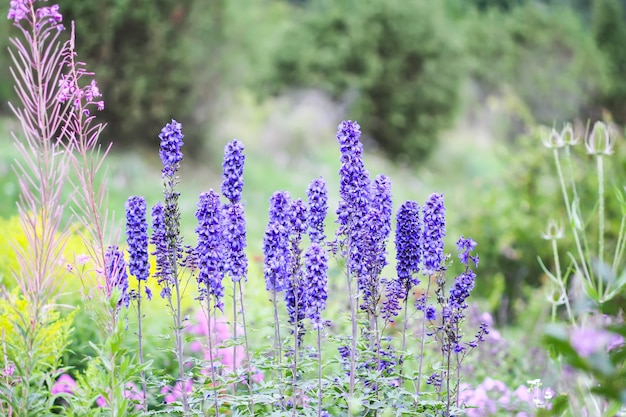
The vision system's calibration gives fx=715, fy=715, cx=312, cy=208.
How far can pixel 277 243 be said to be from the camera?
2719 millimetres

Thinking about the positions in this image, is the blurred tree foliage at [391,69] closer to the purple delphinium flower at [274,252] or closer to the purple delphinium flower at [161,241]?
the purple delphinium flower at [161,241]

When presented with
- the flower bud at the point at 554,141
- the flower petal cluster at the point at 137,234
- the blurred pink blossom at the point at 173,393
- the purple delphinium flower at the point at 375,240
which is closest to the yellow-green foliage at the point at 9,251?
the blurred pink blossom at the point at 173,393

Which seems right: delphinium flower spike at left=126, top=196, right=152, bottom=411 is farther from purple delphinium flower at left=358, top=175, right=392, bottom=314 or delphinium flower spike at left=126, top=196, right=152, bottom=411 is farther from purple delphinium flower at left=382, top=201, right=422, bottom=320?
purple delphinium flower at left=382, top=201, right=422, bottom=320

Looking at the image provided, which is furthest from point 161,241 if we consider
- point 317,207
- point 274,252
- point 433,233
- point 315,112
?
point 315,112

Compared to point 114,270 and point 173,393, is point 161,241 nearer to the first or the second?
point 114,270

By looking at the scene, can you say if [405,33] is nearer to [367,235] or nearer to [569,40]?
[569,40]

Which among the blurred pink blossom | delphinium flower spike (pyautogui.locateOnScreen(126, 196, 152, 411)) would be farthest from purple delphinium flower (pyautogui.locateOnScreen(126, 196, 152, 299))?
the blurred pink blossom

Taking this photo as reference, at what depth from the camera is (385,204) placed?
297 centimetres

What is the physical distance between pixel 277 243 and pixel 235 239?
0.18 meters

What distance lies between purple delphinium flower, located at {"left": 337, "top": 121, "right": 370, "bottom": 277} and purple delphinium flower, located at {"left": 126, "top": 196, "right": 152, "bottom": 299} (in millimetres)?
787

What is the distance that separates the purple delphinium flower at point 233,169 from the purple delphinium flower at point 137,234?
35 centimetres

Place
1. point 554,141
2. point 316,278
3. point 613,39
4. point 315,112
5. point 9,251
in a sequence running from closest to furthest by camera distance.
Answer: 1. point 316,278
2. point 554,141
3. point 9,251
4. point 315,112
5. point 613,39

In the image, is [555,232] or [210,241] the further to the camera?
[555,232]

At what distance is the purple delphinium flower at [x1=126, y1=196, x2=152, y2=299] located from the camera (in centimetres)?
284
